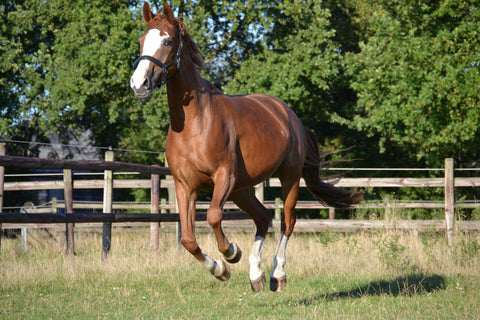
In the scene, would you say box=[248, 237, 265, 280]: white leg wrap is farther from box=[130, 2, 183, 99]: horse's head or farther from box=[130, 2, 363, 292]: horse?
box=[130, 2, 183, 99]: horse's head

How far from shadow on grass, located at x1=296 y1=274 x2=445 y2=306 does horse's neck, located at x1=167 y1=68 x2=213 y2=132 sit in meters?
2.22

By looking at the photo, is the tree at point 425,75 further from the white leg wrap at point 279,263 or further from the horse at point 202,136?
the horse at point 202,136

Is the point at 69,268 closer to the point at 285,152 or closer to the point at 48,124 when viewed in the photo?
the point at 285,152

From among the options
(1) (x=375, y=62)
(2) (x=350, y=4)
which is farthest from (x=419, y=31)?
(2) (x=350, y=4)

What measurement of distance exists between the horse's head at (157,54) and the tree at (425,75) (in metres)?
10.3

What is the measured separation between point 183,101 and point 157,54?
1.62ft

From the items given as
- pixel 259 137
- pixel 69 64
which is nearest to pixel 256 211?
pixel 259 137

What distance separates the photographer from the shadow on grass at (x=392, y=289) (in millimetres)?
5574

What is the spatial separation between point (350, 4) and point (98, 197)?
15.5 metres

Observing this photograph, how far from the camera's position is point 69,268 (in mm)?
6777

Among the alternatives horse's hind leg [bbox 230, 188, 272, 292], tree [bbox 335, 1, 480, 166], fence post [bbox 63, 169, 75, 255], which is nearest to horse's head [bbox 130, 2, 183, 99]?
horse's hind leg [bbox 230, 188, 272, 292]

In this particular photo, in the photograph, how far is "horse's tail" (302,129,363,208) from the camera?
6230 mm

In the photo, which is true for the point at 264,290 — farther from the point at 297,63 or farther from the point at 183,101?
the point at 297,63

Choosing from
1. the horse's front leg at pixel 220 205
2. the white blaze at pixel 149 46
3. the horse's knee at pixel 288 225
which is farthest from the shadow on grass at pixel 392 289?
the white blaze at pixel 149 46
